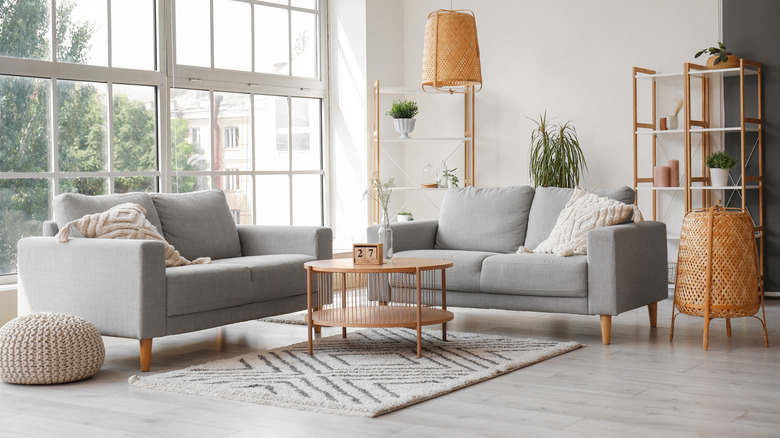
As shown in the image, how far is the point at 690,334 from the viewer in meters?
4.79

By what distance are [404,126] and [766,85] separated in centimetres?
262

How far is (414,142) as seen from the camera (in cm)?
765

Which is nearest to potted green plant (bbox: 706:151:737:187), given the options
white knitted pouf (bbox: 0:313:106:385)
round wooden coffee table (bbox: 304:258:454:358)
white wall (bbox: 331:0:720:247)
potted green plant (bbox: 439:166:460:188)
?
white wall (bbox: 331:0:720:247)

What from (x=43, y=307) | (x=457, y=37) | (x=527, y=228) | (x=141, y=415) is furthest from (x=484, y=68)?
(x=141, y=415)

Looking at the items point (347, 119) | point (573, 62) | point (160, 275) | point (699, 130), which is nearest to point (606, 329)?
point (699, 130)

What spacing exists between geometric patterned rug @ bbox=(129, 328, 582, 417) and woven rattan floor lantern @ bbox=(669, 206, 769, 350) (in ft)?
2.19

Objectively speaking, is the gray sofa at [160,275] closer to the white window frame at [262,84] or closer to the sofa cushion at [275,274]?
the sofa cushion at [275,274]

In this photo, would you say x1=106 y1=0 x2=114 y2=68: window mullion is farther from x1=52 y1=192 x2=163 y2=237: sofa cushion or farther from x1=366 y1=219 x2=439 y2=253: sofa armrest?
x1=366 y1=219 x2=439 y2=253: sofa armrest

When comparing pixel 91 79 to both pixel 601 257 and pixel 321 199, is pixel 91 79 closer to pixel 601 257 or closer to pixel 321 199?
pixel 321 199

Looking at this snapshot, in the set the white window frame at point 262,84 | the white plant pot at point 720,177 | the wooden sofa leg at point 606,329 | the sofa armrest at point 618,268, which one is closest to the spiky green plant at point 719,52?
the white plant pot at point 720,177

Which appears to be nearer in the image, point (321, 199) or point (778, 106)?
point (778, 106)

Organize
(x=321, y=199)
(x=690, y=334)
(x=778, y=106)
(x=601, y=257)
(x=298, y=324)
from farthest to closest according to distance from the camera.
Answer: (x=321, y=199) → (x=778, y=106) → (x=298, y=324) → (x=690, y=334) → (x=601, y=257)

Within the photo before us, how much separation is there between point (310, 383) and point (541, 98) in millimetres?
3996

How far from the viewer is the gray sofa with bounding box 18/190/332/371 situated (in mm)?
3986
